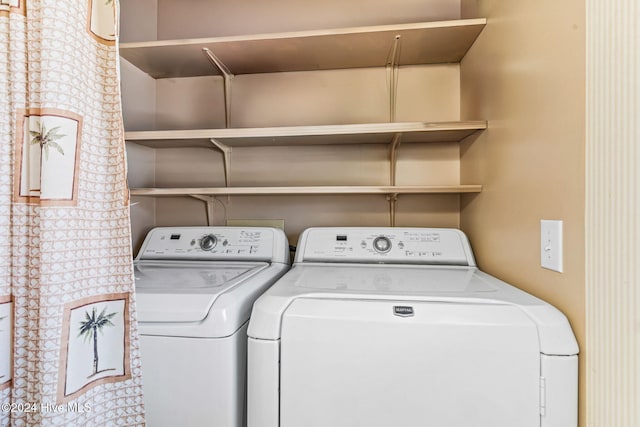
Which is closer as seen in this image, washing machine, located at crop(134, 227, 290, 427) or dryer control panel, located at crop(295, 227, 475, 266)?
washing machine, located at crop(134, 227, 290, 427)

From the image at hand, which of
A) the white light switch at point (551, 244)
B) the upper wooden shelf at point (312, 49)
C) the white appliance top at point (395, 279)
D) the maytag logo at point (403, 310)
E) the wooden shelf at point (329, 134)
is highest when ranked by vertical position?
the upper wooden shelf at point (312, 49)

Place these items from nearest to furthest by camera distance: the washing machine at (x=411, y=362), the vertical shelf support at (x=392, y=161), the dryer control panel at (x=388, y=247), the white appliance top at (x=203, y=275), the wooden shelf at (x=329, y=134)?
the washing machine at (x=411, y=362)
the white appliance top at (x=203, y=275)
the wooden shelf at (x=329, y=134)
the dryer control panel at (x=388, y=247)
the vertical shelf support at (x=392, y=161)

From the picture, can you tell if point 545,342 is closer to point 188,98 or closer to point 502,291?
point 502,291

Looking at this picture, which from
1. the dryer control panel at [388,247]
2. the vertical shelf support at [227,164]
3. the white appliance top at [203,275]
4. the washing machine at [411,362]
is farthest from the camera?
the vertical shelf support at [227,164]

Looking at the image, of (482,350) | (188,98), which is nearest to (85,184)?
(482,350)

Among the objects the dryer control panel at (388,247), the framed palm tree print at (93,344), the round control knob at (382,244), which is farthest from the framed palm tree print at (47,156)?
the round control knob at (382,244)

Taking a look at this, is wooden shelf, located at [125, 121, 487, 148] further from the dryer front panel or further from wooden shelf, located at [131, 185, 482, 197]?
the dryer front panel

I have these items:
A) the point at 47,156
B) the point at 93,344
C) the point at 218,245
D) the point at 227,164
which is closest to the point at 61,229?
the point at 47,156

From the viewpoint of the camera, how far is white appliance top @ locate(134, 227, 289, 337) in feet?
2.53

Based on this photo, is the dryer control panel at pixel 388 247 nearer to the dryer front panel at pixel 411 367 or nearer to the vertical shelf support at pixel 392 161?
the vertical shelf support at pixel 392 161

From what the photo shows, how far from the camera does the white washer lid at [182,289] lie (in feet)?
2.56

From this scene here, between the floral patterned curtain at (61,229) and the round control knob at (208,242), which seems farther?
the round control knob at (208,242)

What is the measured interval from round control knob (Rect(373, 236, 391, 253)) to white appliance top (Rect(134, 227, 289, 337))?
413 millimetres

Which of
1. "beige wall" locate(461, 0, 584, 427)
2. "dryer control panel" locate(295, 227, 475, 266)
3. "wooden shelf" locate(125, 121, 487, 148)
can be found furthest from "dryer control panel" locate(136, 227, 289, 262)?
"beige wall" locate(461, 0, 584, 427)
